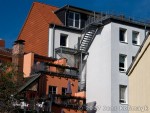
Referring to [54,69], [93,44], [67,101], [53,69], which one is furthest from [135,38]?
[67,101]


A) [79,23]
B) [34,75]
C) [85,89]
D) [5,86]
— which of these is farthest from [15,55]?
[5,86]

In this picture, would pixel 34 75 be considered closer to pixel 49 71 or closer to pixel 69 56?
pixel 49 71

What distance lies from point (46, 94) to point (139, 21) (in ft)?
50.9

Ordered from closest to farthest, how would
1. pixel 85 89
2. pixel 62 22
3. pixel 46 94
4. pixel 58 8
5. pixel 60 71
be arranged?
pixel 46 94 < pixel 60 71 < pixel 85 89 < pixel 62 22 < pixel 58 8

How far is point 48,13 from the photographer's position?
62.3m

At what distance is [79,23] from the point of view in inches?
2395

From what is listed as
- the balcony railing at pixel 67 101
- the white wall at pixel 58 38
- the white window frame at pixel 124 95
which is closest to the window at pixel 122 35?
the white window frame at pixel 124 95

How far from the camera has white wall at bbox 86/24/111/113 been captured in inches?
2000

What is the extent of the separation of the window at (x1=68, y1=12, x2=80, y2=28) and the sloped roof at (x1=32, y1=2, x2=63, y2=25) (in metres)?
1.28

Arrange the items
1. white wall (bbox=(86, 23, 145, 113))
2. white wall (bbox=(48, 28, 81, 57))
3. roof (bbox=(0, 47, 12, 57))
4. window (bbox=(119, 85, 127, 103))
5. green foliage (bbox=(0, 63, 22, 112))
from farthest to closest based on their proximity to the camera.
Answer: white wall (bbox=(48, 28, 81, 57)), roof (bbox=(0, 47, 12, 57)), window (bbox=(119, 85, 127, 103)), white wall (bbox=(86, 23, 145, 113)), green foliage (bbox=(0, 63, 22, 112))

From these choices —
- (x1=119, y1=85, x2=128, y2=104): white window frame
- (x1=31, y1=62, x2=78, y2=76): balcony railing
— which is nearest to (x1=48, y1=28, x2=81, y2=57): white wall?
(x1=31, y1=62, x2=78, y2=76): balcony railing

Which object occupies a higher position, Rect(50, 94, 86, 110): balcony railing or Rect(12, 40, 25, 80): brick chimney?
Rect(12, 40, 25, 80): brick chimney

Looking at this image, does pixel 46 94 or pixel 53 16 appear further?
pixel 53 16

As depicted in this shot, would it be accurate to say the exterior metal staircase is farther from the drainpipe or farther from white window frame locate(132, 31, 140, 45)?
white window frame locate(132, 31, 140, 45)
